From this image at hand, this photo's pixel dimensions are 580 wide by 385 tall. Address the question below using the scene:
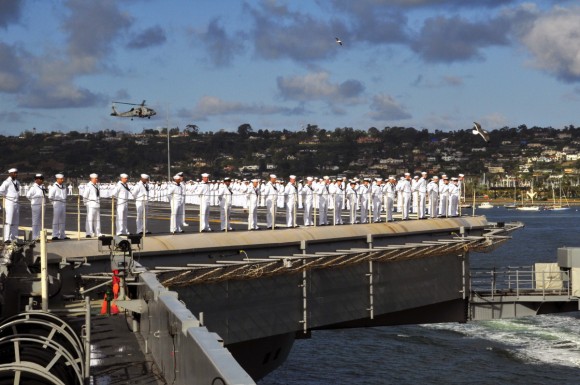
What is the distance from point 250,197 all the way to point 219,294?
20.9 ft

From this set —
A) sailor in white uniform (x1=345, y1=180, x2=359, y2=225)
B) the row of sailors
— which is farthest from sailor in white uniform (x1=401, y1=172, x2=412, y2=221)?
sailor in white uniform (x1=345, y1=180, x2=359, y2=225)

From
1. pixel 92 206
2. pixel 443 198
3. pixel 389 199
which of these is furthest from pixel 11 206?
pixel 443 198

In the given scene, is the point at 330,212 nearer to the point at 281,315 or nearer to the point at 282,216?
the point at 282,216

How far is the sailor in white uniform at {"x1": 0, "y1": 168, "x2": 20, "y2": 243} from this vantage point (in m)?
22.1

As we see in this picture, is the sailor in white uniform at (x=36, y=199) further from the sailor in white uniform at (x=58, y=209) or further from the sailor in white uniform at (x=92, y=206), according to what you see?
the sailor in white uniform at (x=92, y=206)

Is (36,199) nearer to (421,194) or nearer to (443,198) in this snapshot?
(421,194)

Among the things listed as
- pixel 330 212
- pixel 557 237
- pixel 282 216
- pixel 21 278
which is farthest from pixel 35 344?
pixel 557 237

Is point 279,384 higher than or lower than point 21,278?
lower

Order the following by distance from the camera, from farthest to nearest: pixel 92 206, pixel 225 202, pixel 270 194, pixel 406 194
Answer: pixel 406 194 < pixel 270 194 < pixel 225 202 < pixel 92 206

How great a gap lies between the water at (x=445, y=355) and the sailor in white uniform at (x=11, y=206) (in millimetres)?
16004

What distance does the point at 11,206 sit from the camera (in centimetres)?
2231

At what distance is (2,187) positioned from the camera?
2327 cm

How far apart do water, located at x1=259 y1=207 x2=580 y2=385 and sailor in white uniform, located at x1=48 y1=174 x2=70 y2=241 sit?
1501 cm

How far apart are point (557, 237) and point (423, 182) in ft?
279
